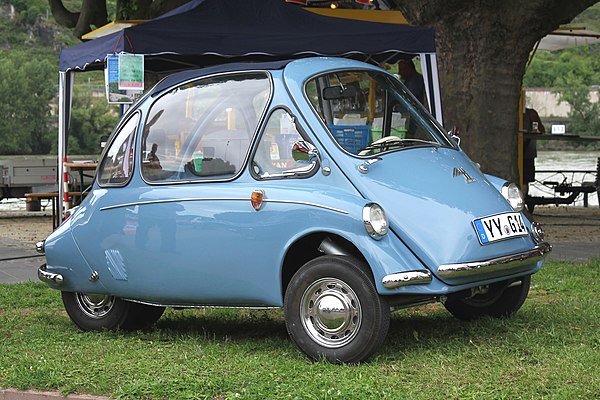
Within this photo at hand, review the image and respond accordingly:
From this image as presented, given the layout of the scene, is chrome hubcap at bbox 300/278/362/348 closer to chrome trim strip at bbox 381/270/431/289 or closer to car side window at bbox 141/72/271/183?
chrome trim strip at bbox 381/270/431/289

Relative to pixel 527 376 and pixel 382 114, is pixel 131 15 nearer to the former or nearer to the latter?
pixel 382 114

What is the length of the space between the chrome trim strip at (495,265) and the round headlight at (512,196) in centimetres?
43

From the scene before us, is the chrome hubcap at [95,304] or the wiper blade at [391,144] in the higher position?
the wiper blade at [391,144]

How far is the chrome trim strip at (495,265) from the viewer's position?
19.7 ft

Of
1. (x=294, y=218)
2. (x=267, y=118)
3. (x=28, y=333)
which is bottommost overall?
(x=28, y=333)

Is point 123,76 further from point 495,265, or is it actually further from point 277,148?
point 495,265

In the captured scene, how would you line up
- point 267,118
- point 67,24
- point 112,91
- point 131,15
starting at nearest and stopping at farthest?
point 267,118 < point 112,91 < point 131,15 < point 67,24

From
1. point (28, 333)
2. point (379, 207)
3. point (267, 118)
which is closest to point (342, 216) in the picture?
point (379, 207)

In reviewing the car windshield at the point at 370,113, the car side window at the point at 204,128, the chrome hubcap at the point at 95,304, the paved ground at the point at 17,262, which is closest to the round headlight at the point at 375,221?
the car windshield at the point at 370,113

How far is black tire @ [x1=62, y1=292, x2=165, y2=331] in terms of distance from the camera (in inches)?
293

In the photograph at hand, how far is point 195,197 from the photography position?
6820mm

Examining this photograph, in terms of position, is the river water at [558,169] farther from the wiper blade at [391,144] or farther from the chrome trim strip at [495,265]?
the chrome trim strip at [495,265]

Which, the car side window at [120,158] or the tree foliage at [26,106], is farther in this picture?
the tree foliage at [26,106]

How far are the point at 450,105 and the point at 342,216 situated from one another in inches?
274
